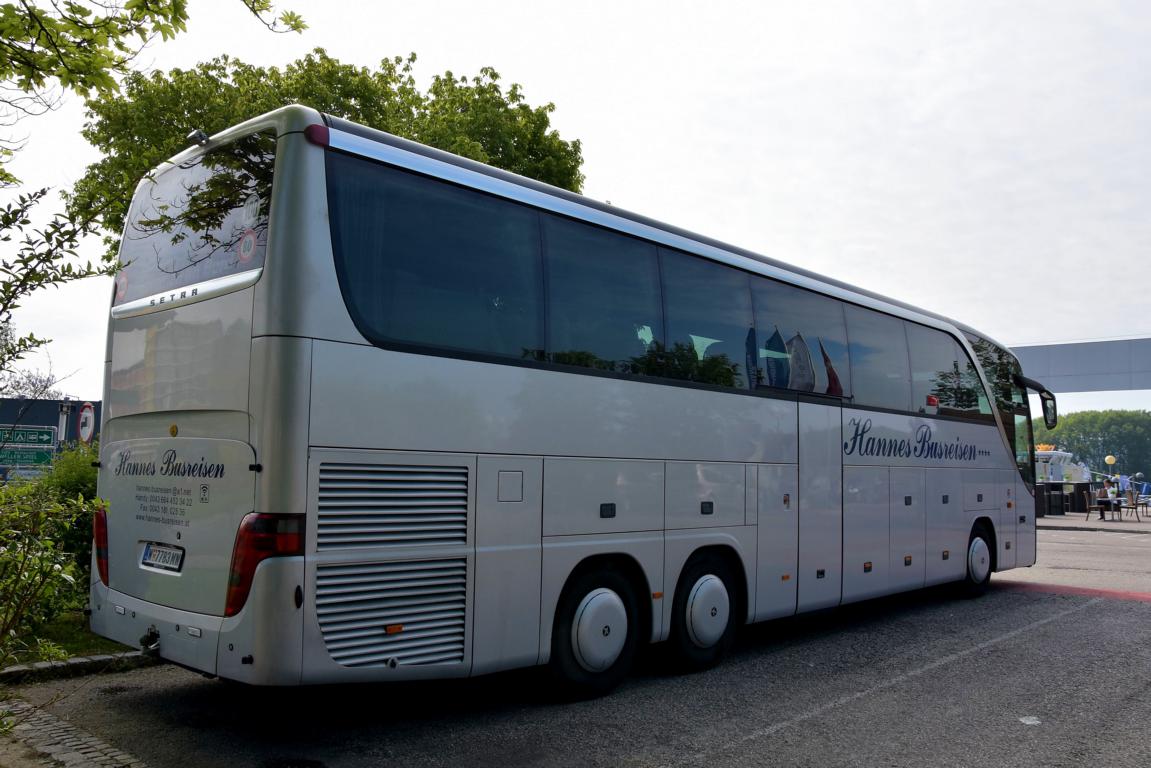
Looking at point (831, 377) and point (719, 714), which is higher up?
point (831, 377)

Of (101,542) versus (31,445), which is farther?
(31,445)

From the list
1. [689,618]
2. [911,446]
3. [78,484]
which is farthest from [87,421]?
[911,446]

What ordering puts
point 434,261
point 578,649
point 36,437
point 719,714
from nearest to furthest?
point 434,261 < point 719,714 < point 578,649 < point 36,437

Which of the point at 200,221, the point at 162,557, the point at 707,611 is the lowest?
the point at 707,611

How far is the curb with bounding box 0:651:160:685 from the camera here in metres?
7.02

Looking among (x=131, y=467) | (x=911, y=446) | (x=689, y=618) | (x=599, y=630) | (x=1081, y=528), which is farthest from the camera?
(x=1081, y=528)

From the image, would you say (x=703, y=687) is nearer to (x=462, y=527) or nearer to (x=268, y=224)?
(x=462, y=527)

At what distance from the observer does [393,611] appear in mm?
5766

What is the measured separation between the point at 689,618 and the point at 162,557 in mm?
4227

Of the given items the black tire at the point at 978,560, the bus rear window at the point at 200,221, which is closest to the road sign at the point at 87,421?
the bus rear window at the point at 200,221

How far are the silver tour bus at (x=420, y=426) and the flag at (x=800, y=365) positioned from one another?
0.84ft

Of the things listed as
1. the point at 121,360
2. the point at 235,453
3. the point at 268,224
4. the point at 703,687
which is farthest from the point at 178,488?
the point at 703,687

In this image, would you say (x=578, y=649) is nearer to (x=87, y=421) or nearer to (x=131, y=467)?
(x=131, y=467)

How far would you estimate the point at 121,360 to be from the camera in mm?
6723
